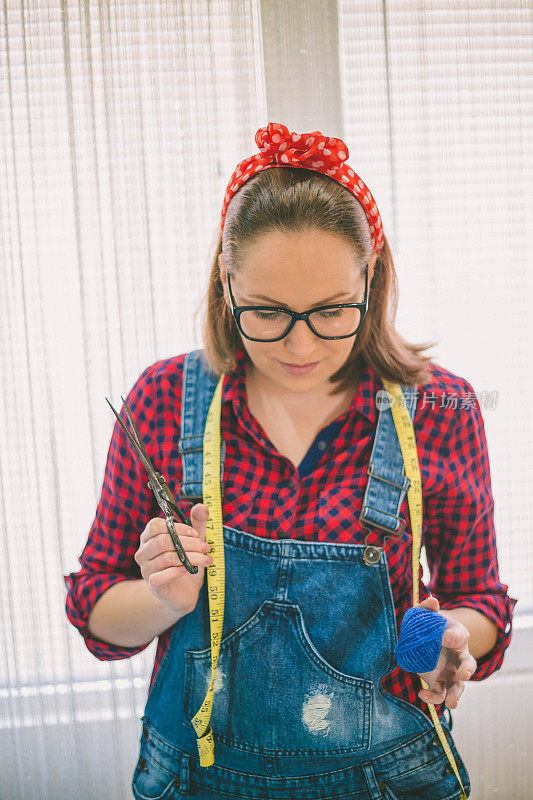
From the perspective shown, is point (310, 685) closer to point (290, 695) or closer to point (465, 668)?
point (290, 695)

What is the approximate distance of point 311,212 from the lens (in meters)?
1.01

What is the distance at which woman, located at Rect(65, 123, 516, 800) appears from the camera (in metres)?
1.04

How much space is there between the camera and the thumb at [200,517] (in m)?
1.01

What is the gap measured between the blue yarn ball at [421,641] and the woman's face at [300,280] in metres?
0.43

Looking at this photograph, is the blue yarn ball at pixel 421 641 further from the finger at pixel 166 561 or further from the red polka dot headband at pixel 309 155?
the red polka dot headband at pixel 309 155

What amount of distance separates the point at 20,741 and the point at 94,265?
1.24 m

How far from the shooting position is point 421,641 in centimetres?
89

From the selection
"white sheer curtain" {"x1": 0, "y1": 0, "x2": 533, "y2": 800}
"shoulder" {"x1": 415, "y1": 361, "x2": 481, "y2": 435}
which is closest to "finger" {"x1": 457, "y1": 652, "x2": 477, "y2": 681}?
"shoulder" {"x1": 415, "y1": 361, "x2": 481, "y2": 435}

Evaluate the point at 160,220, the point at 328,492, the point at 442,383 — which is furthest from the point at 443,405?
the point at 160,220

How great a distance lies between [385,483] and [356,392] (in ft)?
0.62

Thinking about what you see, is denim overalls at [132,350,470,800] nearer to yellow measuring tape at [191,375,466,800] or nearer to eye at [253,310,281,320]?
yellow measuring tape at [191,375,466,800]

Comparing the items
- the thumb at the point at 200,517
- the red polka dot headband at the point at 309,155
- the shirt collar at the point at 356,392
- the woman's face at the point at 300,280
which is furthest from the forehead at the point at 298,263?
the thumb at the point at 200,517

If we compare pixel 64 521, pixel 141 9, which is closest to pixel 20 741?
pixel 64 521

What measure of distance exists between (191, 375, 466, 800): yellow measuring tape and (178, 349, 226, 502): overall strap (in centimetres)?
1
